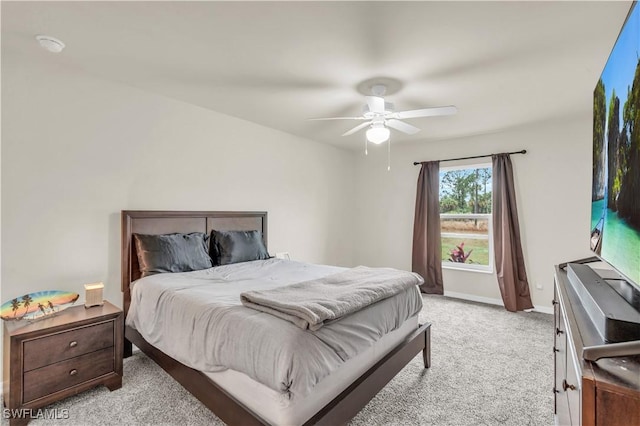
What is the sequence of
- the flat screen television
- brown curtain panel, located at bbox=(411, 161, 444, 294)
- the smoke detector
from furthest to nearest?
brown curtain panel, located at bbox=(411, 161, 444, 294), the smoke detector, the flat screen television

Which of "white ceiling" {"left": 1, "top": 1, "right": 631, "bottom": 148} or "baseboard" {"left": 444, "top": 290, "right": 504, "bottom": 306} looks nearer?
"white ceiling" {"left": 1, "top": 1, "right": 631, "bottom": 148}

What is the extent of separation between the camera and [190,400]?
2129mm

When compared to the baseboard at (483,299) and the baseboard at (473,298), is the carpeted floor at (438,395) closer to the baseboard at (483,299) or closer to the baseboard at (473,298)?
the baseboard at (483,299)

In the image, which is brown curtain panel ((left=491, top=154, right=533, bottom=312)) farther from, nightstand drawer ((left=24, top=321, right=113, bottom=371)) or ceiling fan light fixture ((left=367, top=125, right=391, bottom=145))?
nightstand drawer ((left=24, top=321, right=113, bottom=371))

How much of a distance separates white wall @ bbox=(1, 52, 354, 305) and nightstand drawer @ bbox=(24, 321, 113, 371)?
62cm

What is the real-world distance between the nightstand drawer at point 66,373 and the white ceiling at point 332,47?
2200mm

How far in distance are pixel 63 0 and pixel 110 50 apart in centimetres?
52

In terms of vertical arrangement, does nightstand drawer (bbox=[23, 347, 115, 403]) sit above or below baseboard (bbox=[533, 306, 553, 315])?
above

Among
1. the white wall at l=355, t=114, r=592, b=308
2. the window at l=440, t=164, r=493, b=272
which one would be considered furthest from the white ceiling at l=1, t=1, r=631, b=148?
the window at l=440, t=164, r=493, b=272

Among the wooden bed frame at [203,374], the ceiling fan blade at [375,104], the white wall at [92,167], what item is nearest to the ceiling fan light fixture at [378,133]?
the ceiling fan blade at [375,104]

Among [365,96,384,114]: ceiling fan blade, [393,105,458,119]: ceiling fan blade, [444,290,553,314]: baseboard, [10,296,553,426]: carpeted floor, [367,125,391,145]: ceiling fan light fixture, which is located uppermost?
[365,96,384,114]: ceiling fan blade

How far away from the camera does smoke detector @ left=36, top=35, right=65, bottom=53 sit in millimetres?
2072

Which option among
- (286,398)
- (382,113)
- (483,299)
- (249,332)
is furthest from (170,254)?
(483,299)

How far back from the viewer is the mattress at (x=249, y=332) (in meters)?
1.44
